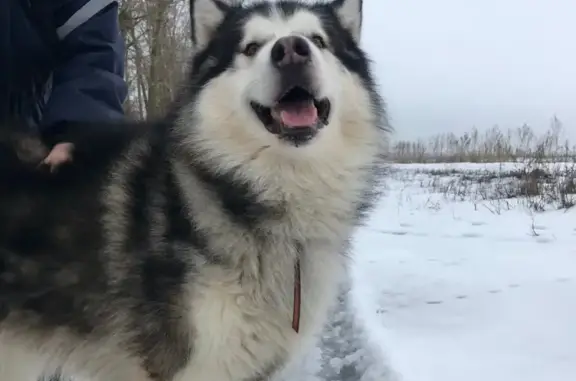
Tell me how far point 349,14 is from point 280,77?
0.79m

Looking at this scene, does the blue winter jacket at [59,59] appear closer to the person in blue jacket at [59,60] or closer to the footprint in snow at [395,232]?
the person in blue jacket at [59,60]

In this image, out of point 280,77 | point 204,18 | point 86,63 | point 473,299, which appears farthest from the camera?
point 473,299

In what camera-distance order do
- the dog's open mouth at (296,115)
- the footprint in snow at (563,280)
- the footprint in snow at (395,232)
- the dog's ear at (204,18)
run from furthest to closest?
the footprint in snow at (395,232) → the footprint in snow at (563,280) → the dog's ear at (204,18) → the dog's open mouth at (296,115)

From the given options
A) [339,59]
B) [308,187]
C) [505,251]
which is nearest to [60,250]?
[308,187]

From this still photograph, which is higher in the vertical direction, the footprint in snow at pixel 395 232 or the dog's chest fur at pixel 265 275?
the dog's chest fur at pixel 265 275

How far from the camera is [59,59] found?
133 inches

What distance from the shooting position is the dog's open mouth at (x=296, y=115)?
2744 mm

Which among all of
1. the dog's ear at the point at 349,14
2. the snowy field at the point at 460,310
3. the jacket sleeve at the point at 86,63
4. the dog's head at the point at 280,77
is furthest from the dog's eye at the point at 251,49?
the snowy field at the point at 460,310

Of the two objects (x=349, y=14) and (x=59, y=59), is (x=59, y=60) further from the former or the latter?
(x=349, y=14)

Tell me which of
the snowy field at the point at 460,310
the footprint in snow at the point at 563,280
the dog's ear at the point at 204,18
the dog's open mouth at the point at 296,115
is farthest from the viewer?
the footprint in snow at the point at 563,280

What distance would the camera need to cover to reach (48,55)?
334 centimetres

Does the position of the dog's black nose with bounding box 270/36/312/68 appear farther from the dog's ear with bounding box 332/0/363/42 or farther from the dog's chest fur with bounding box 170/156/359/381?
the dog's ear with bounding box 332/0/363/42

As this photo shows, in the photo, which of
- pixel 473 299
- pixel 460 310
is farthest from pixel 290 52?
pixel 473 299

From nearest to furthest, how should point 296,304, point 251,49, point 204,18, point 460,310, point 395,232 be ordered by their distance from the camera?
point 296,304
point 251,49
point 204,18
point 460,310
point 395,232
